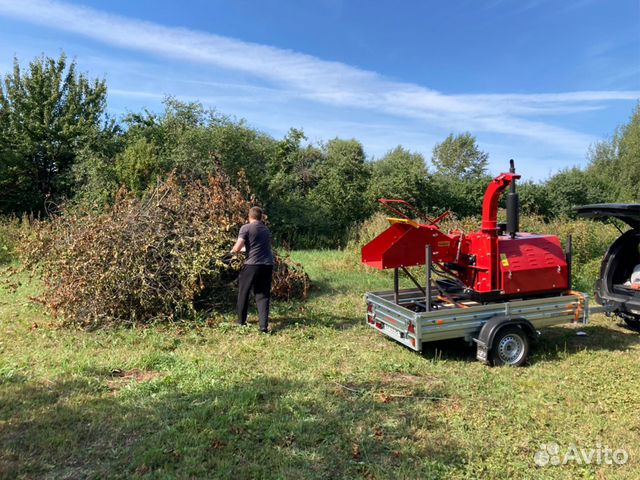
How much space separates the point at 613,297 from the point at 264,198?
13.9m

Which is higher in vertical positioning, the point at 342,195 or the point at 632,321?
the point at 342,195

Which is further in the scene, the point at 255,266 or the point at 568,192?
the point at 568,192

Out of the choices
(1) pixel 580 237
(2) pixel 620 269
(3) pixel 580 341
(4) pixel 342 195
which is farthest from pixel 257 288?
(4) pixel 342 195

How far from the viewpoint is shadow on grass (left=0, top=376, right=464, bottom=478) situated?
3.23 m

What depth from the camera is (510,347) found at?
550cm

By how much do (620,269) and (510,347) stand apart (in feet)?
9.67

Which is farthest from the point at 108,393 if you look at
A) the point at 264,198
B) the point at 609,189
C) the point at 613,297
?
the point at 609,189

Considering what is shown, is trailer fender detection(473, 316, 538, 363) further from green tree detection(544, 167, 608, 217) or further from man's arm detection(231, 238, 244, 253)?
green tree detection(544, 167, 608, 217)

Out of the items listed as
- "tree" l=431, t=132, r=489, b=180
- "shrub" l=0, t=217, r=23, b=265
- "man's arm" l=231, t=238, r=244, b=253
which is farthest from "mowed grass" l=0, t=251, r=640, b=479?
"tree" l=431, t=132, r=489, b=180

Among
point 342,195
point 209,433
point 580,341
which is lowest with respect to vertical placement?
point 209,433

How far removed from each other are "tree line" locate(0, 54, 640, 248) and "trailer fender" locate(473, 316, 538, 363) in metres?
11.2

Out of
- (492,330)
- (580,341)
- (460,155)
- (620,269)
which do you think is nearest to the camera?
(492,330)

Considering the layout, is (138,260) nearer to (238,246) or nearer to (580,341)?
(238,246)

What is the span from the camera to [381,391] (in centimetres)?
463
